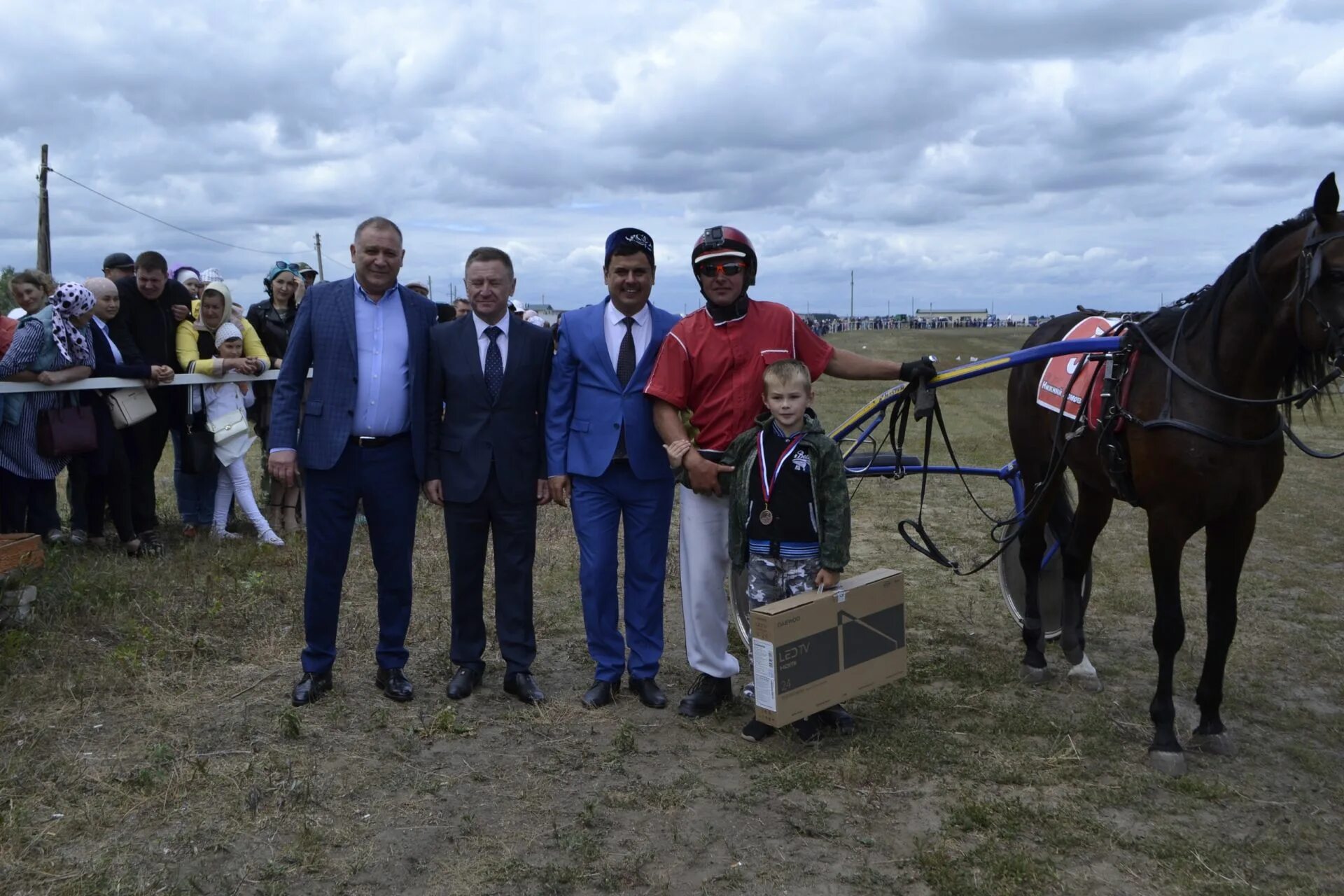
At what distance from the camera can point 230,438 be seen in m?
7.69

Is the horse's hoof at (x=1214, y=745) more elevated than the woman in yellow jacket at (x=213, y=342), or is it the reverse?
the woman in yellow jacket at (x=213, y=342)

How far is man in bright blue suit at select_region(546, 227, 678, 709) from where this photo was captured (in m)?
4.68

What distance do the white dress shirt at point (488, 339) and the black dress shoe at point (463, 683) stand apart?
1.56 metres

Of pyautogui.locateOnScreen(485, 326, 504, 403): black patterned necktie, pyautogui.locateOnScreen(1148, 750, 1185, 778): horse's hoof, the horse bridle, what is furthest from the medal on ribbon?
the horse bridle

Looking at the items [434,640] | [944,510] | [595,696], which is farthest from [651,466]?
[944,510]

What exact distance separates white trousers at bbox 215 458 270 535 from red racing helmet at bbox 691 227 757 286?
4.93m

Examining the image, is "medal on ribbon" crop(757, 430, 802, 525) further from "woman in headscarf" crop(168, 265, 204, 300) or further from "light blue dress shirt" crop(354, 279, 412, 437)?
"woman in headscarf" crop(168, 265, 204, 300)

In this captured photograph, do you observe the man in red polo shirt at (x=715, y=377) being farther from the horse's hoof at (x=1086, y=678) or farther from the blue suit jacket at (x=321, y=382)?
the horse's hoof at (x=1086, y=678)

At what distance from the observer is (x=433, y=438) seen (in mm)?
4863

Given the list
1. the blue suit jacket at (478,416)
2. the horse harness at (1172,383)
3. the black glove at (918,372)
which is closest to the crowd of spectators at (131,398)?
the blue suit jacket at (478,416)

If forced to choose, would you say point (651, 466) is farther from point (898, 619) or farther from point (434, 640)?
point (434, 640)

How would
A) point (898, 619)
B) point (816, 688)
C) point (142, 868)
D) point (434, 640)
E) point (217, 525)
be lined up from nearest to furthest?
point (142, 868)
point (816, 688)
point (898, 619)
point (434, 640)
point (217, 525)

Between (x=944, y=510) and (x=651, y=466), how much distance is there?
627 centimetres

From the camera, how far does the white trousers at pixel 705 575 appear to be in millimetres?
4664
